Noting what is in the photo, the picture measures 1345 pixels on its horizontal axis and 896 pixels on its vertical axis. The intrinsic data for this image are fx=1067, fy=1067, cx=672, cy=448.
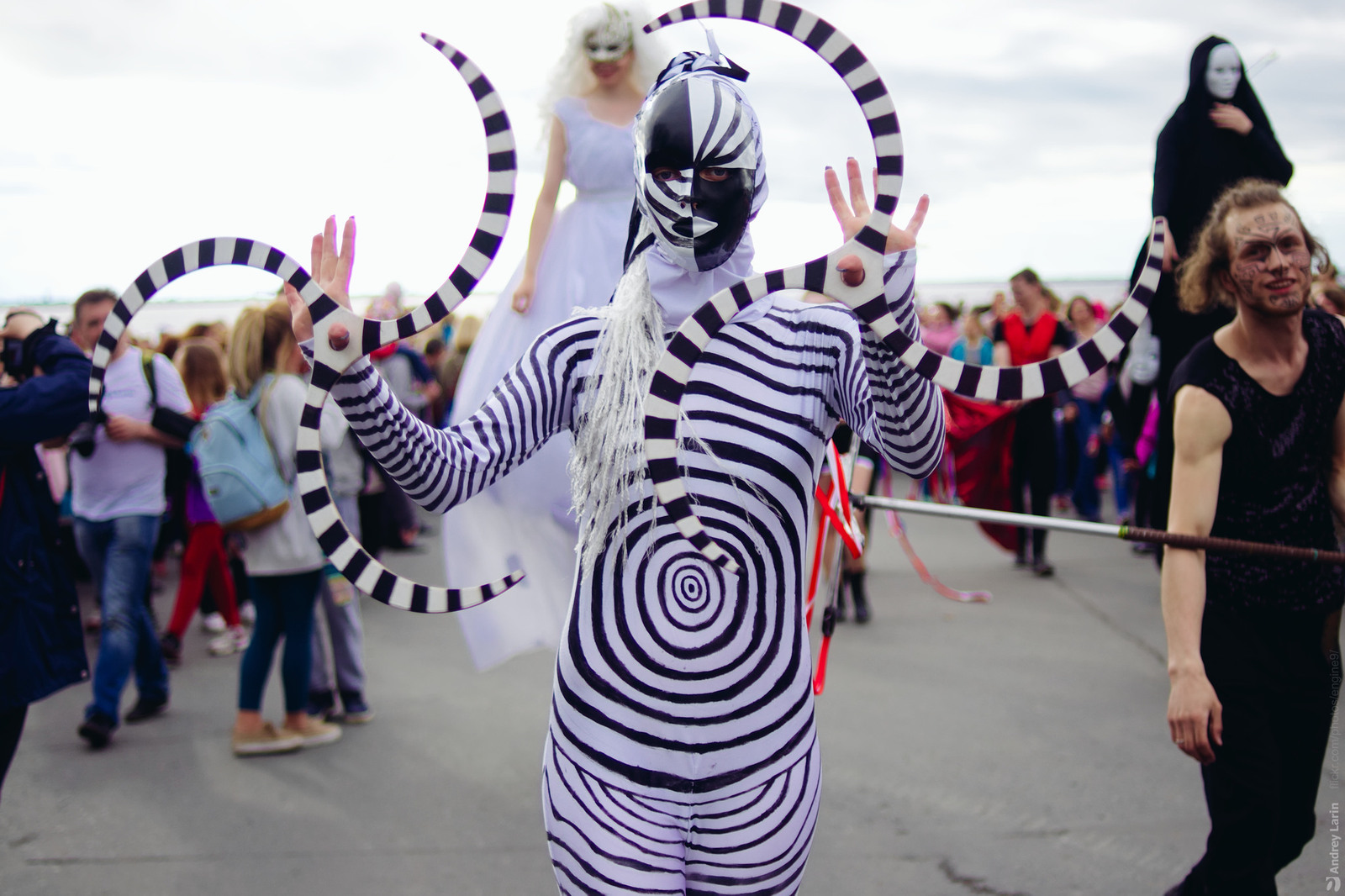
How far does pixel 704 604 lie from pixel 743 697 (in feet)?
0.51

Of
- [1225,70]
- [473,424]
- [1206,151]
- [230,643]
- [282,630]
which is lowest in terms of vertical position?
[230,643]

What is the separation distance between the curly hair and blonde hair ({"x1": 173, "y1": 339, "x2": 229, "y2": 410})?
4.40 m

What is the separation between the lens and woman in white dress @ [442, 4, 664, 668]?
2.83 m

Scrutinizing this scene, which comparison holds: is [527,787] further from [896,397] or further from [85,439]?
[896,397]

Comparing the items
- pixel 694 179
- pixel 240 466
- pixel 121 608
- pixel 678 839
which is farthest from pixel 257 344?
pixel 678 839

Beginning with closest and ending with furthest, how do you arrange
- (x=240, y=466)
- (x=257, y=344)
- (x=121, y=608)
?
(x=240, y=466), (x=257, y=344), (x=121, y=608)

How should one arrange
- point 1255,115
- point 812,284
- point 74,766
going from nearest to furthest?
point 812,284 → point 1255,115 → point 74,766

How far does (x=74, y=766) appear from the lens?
4273 millimetres

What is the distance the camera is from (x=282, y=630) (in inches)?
173

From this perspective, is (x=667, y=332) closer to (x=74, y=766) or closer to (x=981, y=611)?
(x=74, y=766)

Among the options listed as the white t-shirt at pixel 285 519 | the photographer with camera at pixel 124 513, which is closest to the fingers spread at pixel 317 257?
the white t-shirt at pixel 285 519

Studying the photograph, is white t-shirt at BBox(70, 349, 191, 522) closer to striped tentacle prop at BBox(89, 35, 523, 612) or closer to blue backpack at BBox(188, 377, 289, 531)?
blue backpack at BBox(188, 377, 289, 531)

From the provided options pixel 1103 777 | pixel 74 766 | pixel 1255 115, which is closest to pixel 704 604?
pixel 1103 777

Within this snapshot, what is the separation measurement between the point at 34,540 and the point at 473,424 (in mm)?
2215
